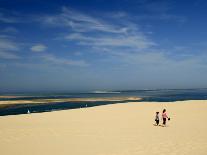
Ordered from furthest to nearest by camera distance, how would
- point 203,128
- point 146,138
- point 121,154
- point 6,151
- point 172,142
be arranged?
point 203,128 → point 146,138 → point 172,142 → point 6,151 → point 121,154

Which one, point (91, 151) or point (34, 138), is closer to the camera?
point (91, 151)

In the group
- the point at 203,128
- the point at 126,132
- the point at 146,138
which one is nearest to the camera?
the point at 146,138

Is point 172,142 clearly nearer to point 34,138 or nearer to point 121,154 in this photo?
point 121,154

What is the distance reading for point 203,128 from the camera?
18.5 metres

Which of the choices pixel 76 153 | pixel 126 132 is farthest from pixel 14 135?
pixel 126 132

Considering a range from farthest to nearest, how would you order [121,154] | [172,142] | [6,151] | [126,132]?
[126,132] → [172,142] → [6,151] → [121,154]

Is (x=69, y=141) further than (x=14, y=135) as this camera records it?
No

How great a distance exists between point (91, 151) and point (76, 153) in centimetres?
73

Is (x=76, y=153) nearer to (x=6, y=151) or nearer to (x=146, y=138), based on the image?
(x=6, y=151)

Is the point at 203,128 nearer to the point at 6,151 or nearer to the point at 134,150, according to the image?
the point at 134,150

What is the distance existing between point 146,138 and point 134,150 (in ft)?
9.85

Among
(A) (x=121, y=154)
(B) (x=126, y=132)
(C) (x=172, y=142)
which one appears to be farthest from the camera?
(B) (x=126, y=132)

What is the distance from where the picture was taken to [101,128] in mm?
18906

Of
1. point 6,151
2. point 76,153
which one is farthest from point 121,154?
point 6,151
